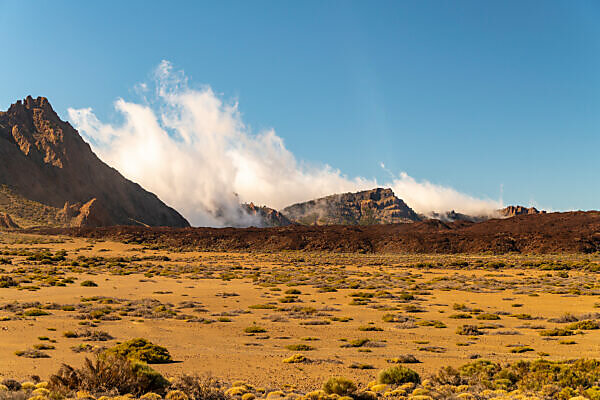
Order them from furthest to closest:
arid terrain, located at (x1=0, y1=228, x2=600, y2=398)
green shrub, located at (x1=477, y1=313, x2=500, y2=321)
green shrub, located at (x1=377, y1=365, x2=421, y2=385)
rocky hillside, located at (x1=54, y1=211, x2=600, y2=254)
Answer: rocky hillside, located at (x1=54, y1=211, x2=600, y2=254) → green shrub, located at (x1=477, y1=313, x2=500, y2=321) → arid terrain, located at (x1=0, y1=228, x2=600, y2=398) → green shrub, located at (x1=377, y1=365, x2=421, y2=385)

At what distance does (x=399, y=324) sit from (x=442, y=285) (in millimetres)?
22741

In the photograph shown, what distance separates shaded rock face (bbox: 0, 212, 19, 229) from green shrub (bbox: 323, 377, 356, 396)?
12500cm

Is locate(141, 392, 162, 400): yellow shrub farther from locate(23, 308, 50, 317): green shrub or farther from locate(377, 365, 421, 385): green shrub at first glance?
locate(23, 308, 50, 317): green shrub

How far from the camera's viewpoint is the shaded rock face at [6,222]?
368 ft

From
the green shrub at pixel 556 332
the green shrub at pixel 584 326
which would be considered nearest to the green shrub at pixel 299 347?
the green shrub at pixel 556 332

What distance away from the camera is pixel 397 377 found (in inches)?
478

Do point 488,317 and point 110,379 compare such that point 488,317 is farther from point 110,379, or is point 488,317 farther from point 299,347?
point 110,379

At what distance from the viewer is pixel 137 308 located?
2622cm

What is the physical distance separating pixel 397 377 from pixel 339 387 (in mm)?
2101

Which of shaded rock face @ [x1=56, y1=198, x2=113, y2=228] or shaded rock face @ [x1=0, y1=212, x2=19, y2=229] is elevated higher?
shaded rock face @ [x1=56, y1=198, x2=113, y2=228]

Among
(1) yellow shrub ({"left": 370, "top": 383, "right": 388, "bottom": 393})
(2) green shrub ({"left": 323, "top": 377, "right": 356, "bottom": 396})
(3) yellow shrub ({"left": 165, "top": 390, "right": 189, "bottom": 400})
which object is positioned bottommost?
(1) yellow shrub ({"left": 370, "top": 383, "right": 388, "bottom": 393})

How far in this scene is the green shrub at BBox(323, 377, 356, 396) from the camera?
1087 cm

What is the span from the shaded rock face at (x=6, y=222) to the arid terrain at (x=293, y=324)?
79.1m

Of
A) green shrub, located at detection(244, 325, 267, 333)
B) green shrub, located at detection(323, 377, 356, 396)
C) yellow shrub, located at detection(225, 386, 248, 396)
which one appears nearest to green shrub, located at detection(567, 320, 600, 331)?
green shrub, located at detection(244, 325, 267, 333)
